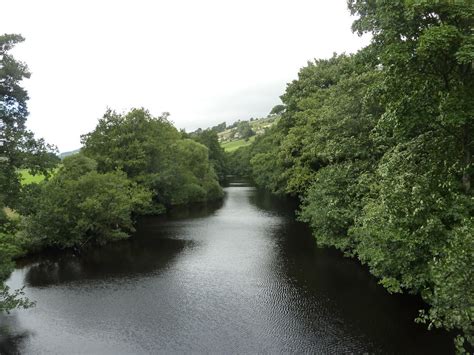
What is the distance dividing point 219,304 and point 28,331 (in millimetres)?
9387

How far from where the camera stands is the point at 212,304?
21438mm

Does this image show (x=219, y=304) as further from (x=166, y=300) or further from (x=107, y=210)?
(x=107, y=210)

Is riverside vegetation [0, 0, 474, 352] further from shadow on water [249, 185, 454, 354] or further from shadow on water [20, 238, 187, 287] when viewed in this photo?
shadow on water [20, 238, 187, 287]

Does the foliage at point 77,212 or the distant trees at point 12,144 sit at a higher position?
the distant trees at point 12,144

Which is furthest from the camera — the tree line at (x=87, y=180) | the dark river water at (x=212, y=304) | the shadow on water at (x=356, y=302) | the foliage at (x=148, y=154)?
the foliage at (x=148, y=154)

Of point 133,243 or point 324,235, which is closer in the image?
point 324,235

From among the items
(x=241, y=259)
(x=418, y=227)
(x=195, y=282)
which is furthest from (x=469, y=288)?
(x=241, y=259)

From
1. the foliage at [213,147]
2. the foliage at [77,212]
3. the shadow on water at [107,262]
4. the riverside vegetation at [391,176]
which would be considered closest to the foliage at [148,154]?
the foliage at [77,212]

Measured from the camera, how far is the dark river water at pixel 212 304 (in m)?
17.3

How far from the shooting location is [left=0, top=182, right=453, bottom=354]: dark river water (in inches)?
682

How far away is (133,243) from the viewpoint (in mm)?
37125

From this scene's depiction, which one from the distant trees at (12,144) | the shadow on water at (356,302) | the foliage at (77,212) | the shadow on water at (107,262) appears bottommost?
the shadow on water at (356,302)

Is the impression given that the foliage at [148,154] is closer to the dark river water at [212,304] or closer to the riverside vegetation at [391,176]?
the riverside vegetation at [391,176]

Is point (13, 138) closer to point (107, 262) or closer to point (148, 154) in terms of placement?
point (107, 262)
